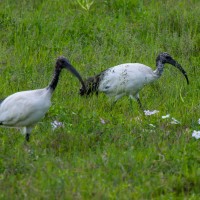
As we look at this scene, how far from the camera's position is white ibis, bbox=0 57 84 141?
23.3 ft

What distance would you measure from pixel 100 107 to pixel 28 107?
1.91 m

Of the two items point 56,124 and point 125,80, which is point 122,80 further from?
point 56,124

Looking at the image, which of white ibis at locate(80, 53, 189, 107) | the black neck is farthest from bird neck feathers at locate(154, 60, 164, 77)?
the black neck

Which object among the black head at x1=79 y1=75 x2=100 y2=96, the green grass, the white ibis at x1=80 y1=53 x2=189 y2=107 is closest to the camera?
the green grass

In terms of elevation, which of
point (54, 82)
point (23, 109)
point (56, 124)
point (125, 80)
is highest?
point (54, 82)

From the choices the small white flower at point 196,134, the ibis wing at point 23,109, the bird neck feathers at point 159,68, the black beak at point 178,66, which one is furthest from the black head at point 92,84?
the small white flower at point 196,134

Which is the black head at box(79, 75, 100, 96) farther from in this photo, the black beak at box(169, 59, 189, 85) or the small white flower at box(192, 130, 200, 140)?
the small white flower at box(192, 130, 200, 140)

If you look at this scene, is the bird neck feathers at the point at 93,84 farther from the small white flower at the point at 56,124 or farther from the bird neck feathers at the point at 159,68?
the small white flower at the point at 56,124

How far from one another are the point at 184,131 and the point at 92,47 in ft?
12.1

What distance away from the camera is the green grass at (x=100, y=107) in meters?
6.06

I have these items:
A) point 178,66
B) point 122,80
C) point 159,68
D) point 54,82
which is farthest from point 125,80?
point 54,82

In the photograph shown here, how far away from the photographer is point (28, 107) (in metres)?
7.09

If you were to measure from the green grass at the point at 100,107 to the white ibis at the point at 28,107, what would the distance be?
150 millimetres

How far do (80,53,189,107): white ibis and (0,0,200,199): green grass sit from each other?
15 cm
